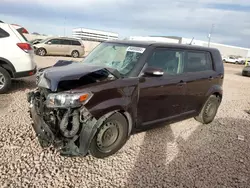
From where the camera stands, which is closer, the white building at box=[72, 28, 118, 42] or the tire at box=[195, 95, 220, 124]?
the tire at box=[195, 95, 220, 124]

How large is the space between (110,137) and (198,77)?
236 centimetres

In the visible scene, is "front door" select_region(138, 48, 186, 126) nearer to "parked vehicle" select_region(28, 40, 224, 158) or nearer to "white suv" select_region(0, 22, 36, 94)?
"parked vehicle" select_region(28, 40, 224, 158)

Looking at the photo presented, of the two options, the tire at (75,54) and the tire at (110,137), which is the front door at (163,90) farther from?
the tire at (75,54)

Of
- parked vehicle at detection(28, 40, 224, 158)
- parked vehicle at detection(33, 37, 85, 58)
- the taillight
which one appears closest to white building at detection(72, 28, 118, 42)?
parked vehicle at detection(33, 37, 85, 58)

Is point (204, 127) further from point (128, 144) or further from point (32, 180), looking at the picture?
point (32, 180)

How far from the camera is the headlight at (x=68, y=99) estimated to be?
284 centimetres

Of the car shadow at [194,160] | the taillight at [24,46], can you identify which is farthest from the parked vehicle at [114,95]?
the taillight at [24,46]

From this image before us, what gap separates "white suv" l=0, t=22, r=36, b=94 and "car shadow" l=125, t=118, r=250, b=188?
4.12 metres

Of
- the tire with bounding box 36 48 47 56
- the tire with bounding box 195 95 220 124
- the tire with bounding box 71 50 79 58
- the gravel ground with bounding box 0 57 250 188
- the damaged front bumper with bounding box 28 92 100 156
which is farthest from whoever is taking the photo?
the tire with bounding box 71 50 79 58

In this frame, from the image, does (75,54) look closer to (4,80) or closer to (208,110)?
(4,80)

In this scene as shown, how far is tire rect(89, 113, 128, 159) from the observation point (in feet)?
10.3

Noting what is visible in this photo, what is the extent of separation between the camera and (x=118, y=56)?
3.95m

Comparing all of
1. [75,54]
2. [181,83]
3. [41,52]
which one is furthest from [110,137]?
[75,54]

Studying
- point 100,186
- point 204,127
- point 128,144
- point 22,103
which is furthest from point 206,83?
point 22,103
